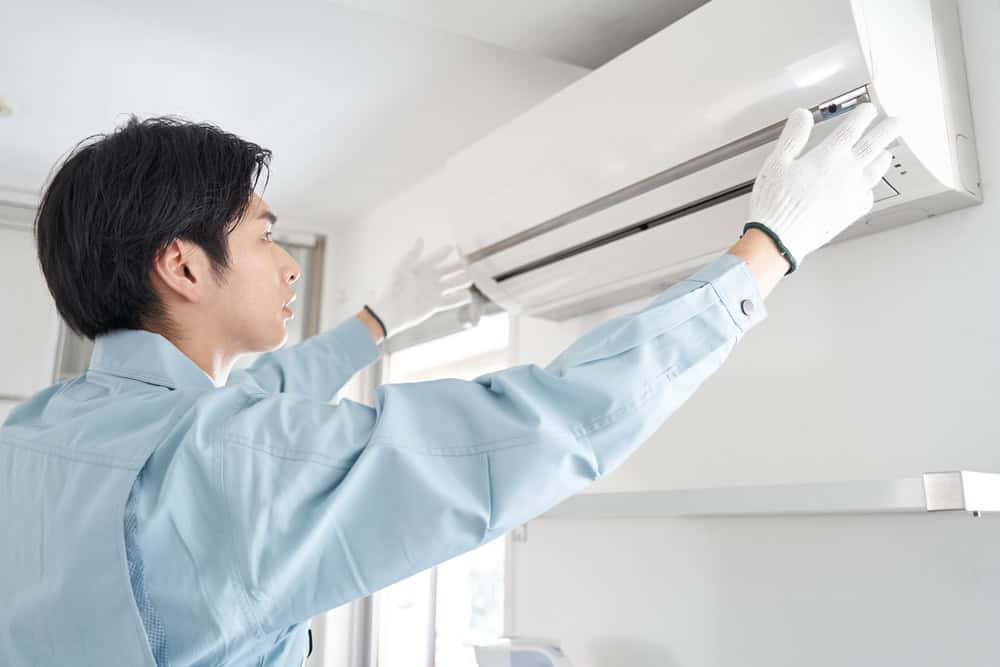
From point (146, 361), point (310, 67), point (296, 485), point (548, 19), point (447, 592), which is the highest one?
point (310, 67)

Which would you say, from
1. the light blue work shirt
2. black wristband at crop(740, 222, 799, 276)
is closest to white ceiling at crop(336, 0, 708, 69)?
black wristband at crop(740, 222, 799, 276)

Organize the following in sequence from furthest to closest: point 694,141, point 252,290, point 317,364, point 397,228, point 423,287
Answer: point 397,228, point 423,287, point 317,364, point 694,141, point 252,290

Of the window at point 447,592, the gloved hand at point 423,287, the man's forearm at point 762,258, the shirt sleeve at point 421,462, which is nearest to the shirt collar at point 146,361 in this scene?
the shirt sleeve at point 421,462

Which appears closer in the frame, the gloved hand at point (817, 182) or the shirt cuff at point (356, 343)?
the gloved hand at point (817, 182)

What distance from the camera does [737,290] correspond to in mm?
752

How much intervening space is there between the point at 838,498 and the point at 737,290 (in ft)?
0.99

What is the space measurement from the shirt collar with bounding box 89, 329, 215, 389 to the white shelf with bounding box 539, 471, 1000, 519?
1.93 ft

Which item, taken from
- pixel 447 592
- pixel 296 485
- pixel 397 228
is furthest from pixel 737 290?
pixel 447 592

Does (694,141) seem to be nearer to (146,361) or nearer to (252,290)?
(252,290)

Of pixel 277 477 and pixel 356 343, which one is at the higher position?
pixel 356 343

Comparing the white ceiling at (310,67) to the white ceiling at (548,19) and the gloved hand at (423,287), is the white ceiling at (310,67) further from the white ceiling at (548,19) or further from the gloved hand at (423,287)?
the gloved hand at (423,287)

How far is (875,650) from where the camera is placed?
118cm

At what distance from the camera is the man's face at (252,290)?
36.9 inches

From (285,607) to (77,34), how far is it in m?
1.43
